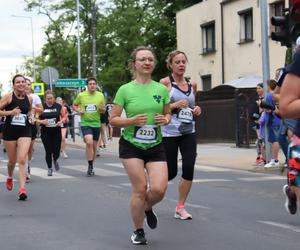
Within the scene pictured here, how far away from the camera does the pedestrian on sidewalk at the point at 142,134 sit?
20.0 ft

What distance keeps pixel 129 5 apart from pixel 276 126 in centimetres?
3818

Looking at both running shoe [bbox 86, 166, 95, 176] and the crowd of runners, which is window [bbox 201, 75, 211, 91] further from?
the crowd of runners

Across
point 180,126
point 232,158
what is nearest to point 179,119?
point 180,126

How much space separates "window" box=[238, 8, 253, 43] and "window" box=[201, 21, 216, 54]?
3054 mm

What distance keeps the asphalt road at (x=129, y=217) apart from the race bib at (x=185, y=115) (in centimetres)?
120

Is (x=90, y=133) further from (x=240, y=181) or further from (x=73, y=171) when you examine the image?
(x=240, y=181)

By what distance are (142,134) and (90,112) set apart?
6.96m

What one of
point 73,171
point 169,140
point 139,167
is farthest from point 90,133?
point 139,167

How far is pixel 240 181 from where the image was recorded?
482 inches

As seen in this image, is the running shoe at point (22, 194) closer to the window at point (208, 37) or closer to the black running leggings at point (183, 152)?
the black running leggings at point (183, 152)

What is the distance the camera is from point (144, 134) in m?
6.18

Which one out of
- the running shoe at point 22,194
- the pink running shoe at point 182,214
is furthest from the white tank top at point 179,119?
the running shoe at point 22,194

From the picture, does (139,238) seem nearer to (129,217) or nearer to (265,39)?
(129,217)

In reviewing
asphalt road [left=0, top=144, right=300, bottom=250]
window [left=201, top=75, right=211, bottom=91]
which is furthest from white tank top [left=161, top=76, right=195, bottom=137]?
window [left=201, top=75, right=211, bottom=91]
